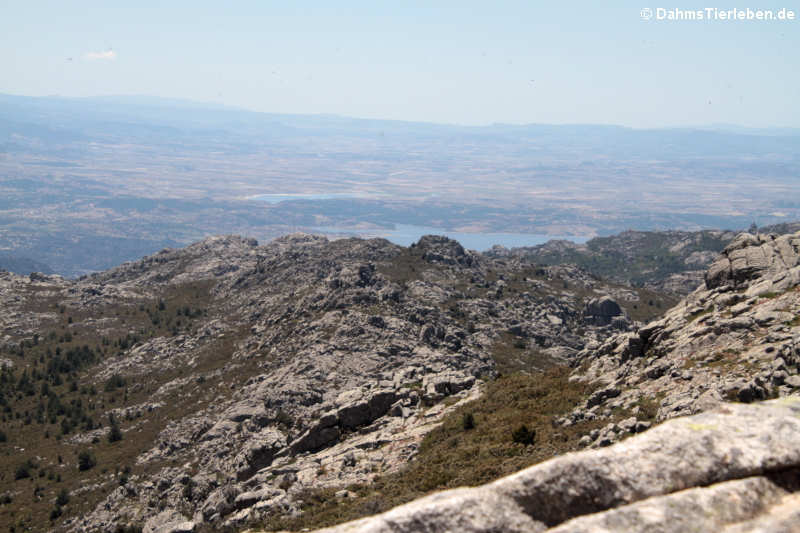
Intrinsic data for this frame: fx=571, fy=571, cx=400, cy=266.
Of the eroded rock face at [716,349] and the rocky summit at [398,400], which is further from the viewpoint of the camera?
the eroded rock face at [716,349]

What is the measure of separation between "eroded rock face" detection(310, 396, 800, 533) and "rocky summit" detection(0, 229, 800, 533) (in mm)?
43

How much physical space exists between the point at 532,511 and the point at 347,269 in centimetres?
8861

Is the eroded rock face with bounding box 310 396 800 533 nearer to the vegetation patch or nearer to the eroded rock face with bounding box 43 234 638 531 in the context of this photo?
the vegetation patch

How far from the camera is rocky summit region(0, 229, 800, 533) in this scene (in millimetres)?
12211

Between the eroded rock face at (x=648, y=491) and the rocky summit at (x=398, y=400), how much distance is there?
0.04 m

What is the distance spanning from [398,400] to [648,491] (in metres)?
37.0

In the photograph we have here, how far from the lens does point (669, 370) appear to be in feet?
105

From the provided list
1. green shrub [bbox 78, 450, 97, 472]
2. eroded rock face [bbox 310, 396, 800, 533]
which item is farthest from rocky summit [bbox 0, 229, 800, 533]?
green shrub [bbox 78, 450, 97, 472]

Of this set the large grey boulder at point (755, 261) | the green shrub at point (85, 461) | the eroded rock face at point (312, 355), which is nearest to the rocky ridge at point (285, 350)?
the eroded rock face at point (312, 355)

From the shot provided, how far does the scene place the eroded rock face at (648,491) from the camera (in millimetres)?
11133

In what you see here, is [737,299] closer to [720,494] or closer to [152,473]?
[720,494]

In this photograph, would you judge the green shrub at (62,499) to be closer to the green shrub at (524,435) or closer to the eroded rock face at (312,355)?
the eroded rock face at (312,355)

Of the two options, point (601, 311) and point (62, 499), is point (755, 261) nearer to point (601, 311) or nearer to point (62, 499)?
point (62, 499)

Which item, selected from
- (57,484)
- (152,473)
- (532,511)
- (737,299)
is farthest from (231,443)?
(532,511)
